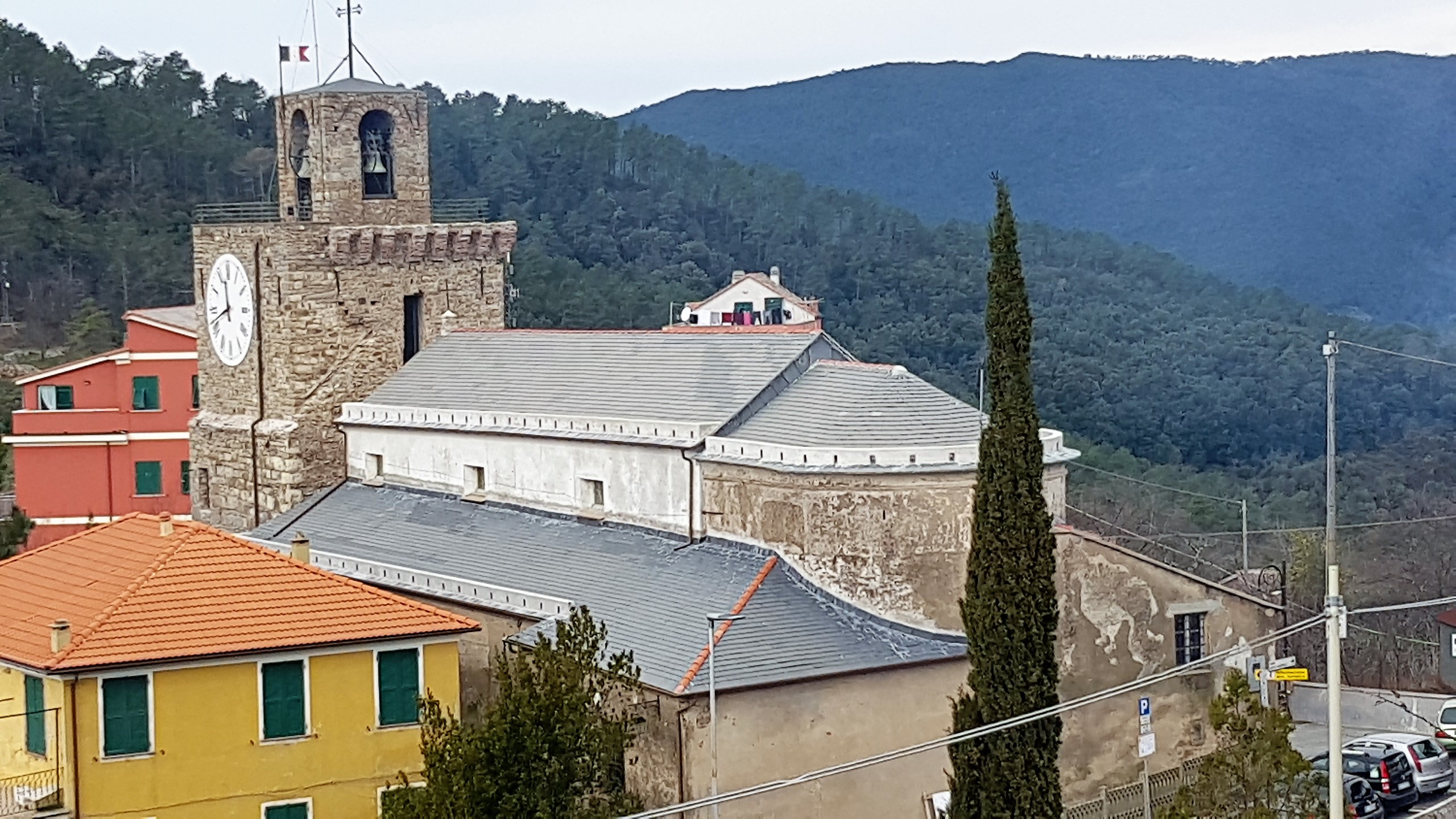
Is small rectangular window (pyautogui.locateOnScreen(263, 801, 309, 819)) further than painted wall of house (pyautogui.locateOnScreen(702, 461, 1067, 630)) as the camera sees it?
No

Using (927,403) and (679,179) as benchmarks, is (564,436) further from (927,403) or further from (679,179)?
(679,179)

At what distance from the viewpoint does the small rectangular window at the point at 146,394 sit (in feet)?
177

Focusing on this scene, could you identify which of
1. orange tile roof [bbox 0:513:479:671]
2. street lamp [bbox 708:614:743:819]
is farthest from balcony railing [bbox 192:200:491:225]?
street lamp [bbox 708:614:743:819]

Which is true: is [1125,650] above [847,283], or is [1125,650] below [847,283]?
below

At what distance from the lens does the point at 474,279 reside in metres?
45.8

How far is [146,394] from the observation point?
5403 centimetres

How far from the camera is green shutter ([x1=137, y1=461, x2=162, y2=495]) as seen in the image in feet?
177

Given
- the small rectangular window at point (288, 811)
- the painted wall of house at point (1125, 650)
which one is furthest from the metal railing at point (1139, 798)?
the small rectangular window at point (288, 811)

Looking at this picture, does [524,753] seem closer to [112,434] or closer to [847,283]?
[112,434]

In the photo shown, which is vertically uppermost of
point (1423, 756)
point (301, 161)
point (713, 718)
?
point (301, 161)

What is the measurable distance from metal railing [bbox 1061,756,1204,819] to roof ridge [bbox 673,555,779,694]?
5.70m

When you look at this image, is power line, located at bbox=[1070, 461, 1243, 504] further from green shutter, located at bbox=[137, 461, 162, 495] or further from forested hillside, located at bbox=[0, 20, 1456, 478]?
green shutter, located at bbox=[137, 461, 162, 495]

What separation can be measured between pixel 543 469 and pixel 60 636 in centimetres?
1267

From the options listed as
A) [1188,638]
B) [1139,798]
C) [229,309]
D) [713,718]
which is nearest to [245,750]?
[713,718]
